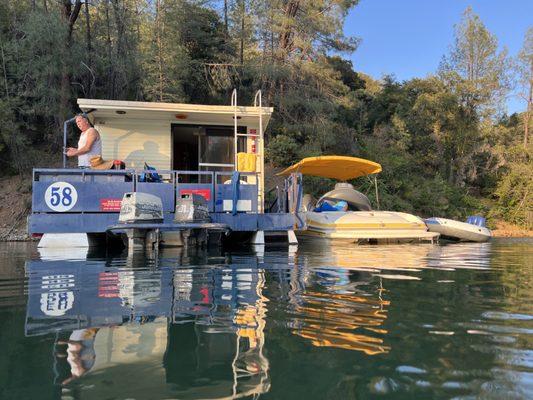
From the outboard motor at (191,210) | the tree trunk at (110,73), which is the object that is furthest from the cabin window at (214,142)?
the tree trunk at (110,73)

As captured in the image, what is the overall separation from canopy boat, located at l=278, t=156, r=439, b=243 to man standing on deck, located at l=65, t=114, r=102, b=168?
495cm

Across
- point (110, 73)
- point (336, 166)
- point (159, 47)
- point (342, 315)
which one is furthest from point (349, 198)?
point (110, 73)

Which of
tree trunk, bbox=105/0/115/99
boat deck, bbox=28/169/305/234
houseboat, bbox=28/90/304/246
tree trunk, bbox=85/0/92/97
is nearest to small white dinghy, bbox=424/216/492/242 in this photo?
houseboat, bbox=28/90/304/246

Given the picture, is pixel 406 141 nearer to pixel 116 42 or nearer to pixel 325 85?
pixel 325 85

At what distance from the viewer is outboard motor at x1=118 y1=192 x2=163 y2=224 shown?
7.11 metres

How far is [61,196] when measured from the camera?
7.71 meters

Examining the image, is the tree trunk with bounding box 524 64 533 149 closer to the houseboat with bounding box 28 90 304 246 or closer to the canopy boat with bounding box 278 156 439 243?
the canopy boat with bounding box 278 156 439 243

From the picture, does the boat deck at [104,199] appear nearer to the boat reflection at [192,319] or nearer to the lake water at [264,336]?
the boat reflection at [192,319]

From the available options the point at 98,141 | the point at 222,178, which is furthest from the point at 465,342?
the point at 222,178

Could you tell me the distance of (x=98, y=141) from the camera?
8.31 m

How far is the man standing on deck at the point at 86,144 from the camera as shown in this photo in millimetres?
7977

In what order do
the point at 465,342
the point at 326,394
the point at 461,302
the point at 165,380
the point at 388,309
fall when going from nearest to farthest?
1. the point at 326,394
2. the point at 165,380
3. the point at 465,342
4. the point at 388,309
5. the point at 461,302

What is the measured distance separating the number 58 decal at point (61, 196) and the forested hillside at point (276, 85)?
29.8 ft

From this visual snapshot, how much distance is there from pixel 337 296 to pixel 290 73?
1526 centimetres
